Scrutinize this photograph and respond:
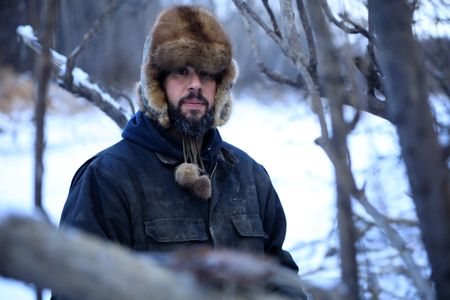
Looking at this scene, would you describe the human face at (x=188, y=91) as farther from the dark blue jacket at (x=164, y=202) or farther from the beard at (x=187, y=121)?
the dark blue jacket at (x=164, y=202)

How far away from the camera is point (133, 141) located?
2.95 metres

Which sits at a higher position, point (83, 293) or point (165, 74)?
point (165, 74)

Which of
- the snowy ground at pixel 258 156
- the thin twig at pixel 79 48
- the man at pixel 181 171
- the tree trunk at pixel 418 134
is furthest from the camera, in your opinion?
the snowy ground at pixel 258 156

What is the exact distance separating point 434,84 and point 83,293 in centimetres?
405

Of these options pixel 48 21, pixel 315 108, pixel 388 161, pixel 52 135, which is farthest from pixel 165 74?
pixel 52 135

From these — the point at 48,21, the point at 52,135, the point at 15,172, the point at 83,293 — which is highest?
the point at 52,135

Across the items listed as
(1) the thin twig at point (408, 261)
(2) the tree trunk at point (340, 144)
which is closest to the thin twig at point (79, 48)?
(1) the thin twig at point (408, 261)

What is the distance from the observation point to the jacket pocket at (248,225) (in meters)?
2.91

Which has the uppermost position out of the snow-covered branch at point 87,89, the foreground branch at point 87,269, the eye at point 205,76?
the snow-covered branch at point 87,89

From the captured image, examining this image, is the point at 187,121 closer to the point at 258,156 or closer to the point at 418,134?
the point at 418,134

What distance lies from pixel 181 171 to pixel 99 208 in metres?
0.37

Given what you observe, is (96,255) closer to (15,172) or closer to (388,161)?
(388,161)

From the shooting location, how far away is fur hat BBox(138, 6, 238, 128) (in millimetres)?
3000

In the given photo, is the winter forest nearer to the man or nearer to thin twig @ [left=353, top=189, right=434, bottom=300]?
thin twig @ [left=353, top=189, right=434, bottom=300]
